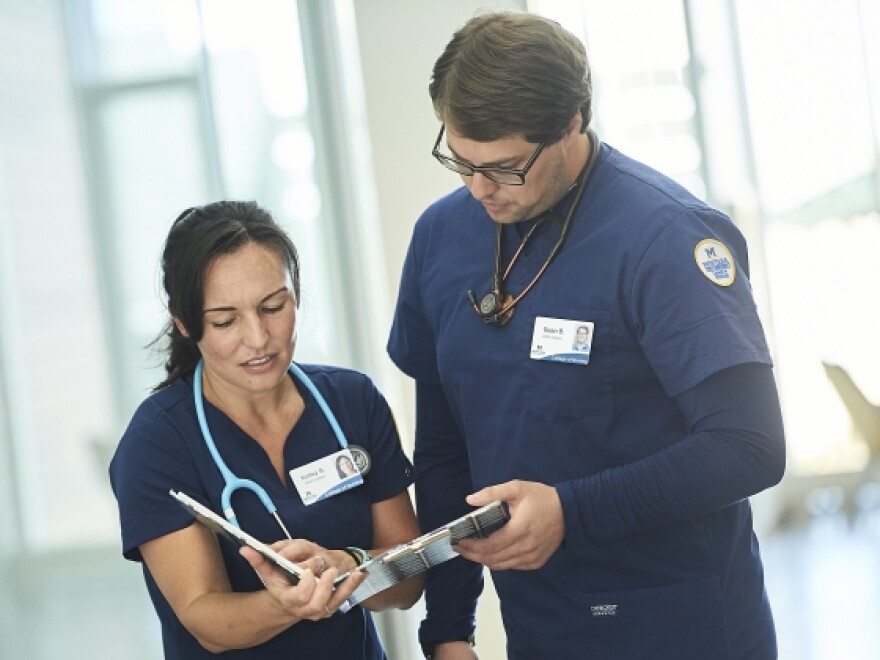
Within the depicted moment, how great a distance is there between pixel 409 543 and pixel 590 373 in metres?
0.34

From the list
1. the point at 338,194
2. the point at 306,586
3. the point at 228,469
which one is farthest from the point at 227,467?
the point at 338,194

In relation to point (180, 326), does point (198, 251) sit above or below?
above

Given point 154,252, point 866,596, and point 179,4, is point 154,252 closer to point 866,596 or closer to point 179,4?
point 179,4

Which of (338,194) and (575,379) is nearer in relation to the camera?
(575,379)

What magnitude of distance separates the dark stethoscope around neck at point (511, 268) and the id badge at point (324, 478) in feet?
1.06

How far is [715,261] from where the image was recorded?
152cm

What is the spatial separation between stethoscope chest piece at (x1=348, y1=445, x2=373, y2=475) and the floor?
619 millimetres

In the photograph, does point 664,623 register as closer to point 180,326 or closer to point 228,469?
point 228,469

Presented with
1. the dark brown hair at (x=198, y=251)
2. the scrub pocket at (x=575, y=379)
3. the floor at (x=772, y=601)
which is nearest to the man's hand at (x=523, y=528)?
the scrub pocket at (x=575, y=379)

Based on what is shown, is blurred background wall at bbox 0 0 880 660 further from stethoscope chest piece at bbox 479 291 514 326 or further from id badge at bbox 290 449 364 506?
stethoscope chest piece at bbox 479 291 514 326

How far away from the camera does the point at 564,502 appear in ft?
4.96

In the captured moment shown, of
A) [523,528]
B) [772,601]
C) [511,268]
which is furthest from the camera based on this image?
[772,601]

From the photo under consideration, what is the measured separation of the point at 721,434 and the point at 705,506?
10 centimetres

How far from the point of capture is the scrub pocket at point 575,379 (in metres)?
1.57
